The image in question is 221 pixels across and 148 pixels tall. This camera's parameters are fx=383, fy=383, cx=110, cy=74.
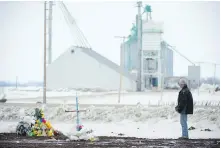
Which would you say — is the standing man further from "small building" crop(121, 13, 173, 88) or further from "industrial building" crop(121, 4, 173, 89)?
"small building" crop(121, 13, 173, 88)

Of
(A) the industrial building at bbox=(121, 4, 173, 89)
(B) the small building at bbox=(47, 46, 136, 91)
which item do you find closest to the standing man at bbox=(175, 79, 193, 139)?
(B) the small building at bbox=(47, 46, 136, 91)

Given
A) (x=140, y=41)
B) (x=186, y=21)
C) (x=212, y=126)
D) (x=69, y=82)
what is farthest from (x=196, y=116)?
(x=140, y=41)

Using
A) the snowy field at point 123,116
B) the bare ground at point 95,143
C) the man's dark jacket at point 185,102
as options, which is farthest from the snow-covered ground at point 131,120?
the bare ground at point 95,143

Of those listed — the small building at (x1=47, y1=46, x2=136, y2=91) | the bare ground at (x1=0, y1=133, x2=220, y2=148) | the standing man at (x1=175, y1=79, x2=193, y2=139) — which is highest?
the small building at (x1=47, y1=46, x2=136, y2=91)

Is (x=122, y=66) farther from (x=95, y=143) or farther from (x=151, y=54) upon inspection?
(x=95, y=143)

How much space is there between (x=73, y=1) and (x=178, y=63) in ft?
14.0

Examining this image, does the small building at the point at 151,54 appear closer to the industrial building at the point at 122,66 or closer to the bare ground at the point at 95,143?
the industrial building at the point at 122,66

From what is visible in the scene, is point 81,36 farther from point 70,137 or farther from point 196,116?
point 70,137

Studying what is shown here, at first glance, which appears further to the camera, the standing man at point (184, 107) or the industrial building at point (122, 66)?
the industrial building at point (122, 66)

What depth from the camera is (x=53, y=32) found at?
930cm

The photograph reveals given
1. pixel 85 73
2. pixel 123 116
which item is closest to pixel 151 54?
pixel 85 73

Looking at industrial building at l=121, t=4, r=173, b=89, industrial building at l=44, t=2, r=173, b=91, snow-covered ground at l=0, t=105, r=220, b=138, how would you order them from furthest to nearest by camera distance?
industrial building at l=121, t=4, r=173, b=89 < industrial building at l=44, t=2, r=173, b=91 < snow-covered ground at l=0, t=105, r=220, b=138

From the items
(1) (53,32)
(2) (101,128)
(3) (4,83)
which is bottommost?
(2) (101,128)

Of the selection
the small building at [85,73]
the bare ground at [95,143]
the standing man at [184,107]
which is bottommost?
the bare ground at [95,143]
